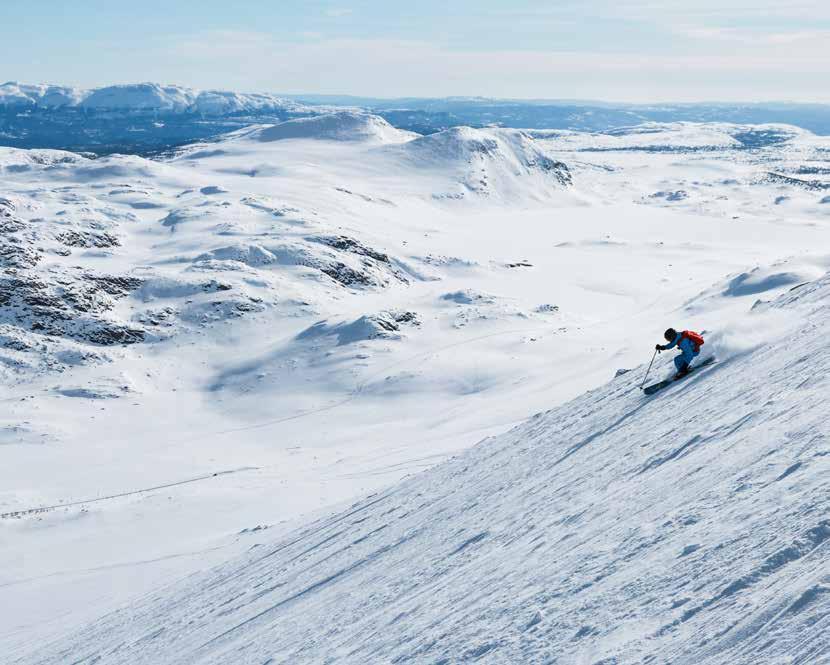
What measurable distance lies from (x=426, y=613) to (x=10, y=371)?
51.6 m

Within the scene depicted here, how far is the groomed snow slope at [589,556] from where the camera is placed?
611 centimetres

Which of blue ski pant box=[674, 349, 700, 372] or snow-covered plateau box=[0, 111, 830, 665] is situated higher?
blue ski pant box=[674, 349, 700, 372]


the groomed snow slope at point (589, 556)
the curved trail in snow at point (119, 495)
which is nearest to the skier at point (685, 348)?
the groomed snow slope at point (589, 556)

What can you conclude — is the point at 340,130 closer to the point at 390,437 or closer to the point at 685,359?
the point at 390,437

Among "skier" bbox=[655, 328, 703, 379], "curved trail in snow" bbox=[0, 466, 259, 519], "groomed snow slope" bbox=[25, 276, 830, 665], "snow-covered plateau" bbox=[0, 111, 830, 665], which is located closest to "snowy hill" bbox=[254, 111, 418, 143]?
"snow-covered plateau" bbox=[0, 111, 830, 665]

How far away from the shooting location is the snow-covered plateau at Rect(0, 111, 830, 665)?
7.33 m

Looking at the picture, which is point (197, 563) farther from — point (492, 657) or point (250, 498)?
point (492, 657)

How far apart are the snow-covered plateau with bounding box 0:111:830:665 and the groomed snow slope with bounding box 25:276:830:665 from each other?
0.05m

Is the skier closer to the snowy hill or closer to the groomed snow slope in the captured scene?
the groomed snow slope

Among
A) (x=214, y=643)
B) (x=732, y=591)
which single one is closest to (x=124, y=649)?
(x=214, y=643)

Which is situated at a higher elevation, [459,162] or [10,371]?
[459,162]

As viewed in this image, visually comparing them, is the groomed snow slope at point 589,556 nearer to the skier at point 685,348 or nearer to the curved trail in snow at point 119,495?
the skier at point 685,348

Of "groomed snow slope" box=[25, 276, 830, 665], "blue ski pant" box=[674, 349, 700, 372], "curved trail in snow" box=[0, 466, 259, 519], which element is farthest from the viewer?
"curved trail in snow" box=[0, 466, 259, 519]

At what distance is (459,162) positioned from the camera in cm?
15438
